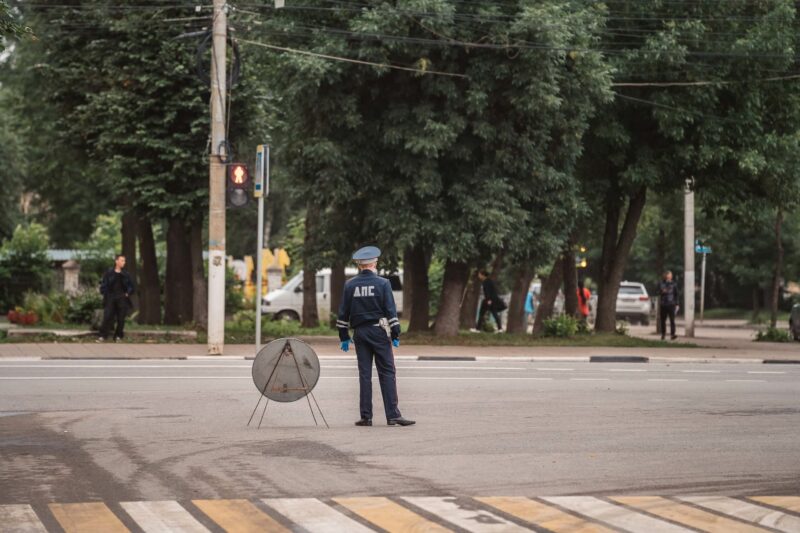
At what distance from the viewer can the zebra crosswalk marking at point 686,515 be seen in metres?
7.96

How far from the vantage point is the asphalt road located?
9.44 meters

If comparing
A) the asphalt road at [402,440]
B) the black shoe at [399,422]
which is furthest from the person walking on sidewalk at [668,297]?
the black shoe at [399,422]

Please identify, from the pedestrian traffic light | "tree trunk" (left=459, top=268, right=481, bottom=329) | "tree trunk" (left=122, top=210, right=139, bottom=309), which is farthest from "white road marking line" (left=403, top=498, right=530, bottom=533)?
"tree trunk" (left=122, top=210, right=139, bottom=309)

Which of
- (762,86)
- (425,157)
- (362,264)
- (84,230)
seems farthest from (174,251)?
(84,230)

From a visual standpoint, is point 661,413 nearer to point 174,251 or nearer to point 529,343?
point 529,343

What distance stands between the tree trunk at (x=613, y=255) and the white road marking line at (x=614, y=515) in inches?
993

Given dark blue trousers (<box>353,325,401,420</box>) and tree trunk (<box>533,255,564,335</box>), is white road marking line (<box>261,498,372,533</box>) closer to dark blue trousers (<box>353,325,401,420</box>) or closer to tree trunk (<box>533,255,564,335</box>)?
dark blue trousers (<box>353,325,401,420</box>)

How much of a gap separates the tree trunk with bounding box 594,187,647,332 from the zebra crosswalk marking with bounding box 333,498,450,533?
2565cm

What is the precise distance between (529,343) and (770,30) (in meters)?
9.43

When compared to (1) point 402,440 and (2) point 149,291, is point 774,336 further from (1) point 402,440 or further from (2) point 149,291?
(1) point 402,440

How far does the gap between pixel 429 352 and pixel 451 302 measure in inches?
180

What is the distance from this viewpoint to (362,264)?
1321cm

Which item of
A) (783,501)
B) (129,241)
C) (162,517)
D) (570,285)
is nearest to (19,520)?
(162,517)

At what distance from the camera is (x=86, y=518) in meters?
8.09
